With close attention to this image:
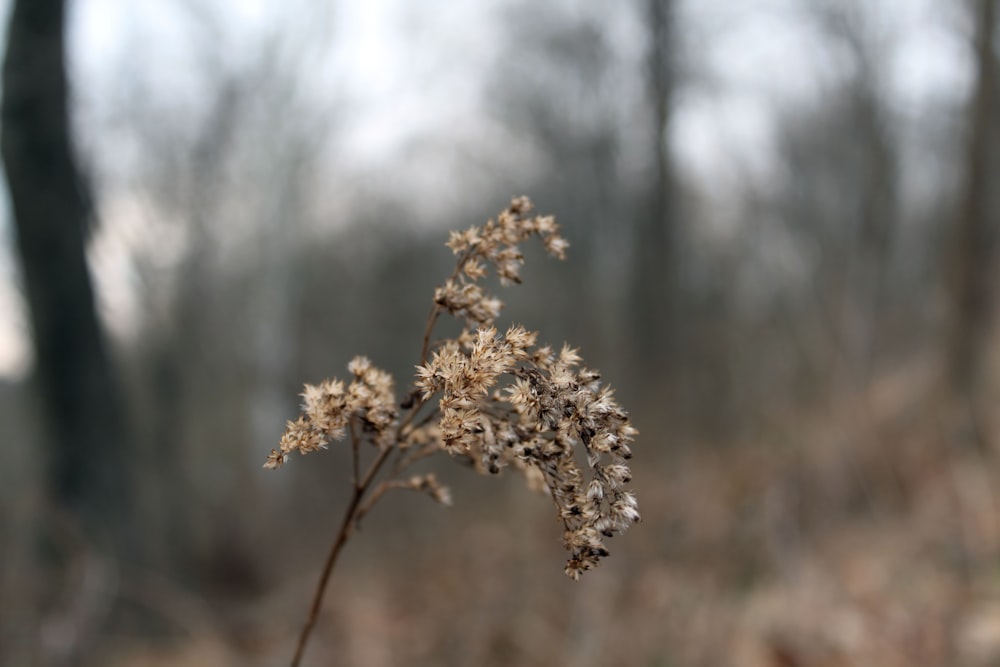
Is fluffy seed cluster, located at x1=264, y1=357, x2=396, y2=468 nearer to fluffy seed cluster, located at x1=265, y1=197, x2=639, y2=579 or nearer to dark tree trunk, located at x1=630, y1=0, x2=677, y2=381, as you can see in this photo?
fluffy seed cluster, located at x1=265, y1=197, x2=639, y2=579

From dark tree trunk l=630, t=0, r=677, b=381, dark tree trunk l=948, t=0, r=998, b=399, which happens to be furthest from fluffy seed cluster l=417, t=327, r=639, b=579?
dark tree trunk l=630, t=0, r=677, b=381

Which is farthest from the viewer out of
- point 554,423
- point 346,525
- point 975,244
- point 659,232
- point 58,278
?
point 659,232

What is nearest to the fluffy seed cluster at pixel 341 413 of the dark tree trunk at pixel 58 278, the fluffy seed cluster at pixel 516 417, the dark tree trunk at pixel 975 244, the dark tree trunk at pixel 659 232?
the fluffy seed cluster at pixel 516 417

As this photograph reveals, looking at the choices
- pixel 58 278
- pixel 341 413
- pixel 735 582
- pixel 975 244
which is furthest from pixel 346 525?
pixel 975 244

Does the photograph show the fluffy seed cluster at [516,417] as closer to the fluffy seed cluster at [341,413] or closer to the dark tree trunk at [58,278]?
the fluffy seed cluster at [341,413]

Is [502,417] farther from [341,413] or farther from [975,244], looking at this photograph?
[975,244]
